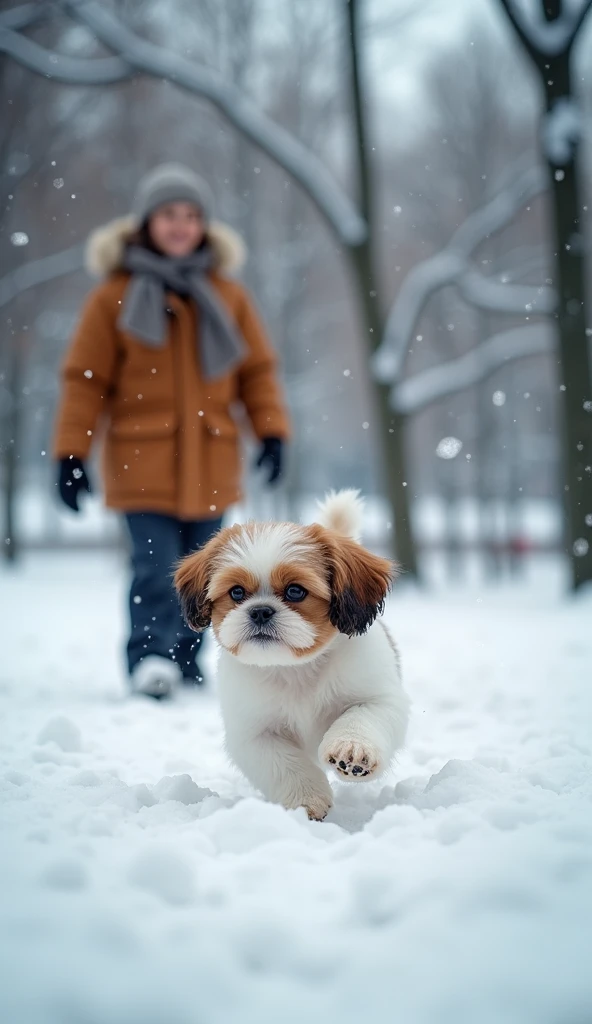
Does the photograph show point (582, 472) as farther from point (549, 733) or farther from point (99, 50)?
point (99, 50)

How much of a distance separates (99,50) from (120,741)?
25.1ft

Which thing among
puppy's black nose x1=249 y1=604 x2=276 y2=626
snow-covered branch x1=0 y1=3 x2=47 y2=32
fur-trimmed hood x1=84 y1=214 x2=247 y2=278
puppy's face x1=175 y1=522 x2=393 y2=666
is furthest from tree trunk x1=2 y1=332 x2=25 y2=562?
puppy's black nose x1=249 y1=604 x2=276 y2=626

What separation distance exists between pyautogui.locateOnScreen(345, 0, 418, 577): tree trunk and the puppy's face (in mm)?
6910

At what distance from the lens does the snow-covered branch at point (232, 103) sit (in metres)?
6.89

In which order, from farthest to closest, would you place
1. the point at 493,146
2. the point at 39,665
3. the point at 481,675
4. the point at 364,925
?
the point at 493,146, the point at 39,665, the point at 481,675, the point at 364,925

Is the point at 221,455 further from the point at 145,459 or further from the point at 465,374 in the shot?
the point at 465,374

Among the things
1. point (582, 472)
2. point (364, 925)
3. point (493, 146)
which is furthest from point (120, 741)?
point (493, 146)

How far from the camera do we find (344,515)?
2.86 meters

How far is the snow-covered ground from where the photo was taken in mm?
1280

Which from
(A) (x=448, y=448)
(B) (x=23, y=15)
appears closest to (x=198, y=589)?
(A) (x=448, y=448)

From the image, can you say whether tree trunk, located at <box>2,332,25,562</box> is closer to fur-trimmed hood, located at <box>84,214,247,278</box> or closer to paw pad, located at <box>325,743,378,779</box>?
fur-trimmed hood, located at <box>84,214,247,278</box>

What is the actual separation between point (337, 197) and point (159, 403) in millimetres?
5152

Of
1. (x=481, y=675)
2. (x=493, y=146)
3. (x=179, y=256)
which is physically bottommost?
(x=481, y=675)

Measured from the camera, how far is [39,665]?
16.7 ft
